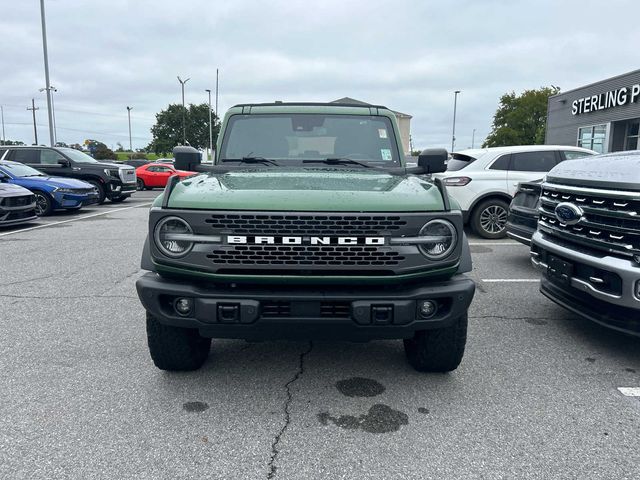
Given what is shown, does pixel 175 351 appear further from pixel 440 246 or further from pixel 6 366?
pixel 440 246

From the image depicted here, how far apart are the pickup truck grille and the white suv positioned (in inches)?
178

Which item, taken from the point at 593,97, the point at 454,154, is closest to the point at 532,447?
the point at 454,154

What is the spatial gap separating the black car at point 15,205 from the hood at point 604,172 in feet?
32.8

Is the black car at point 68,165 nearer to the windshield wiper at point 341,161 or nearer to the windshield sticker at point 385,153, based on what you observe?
the windshield wiper at point 341,161

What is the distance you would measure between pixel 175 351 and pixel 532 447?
2.14 metres

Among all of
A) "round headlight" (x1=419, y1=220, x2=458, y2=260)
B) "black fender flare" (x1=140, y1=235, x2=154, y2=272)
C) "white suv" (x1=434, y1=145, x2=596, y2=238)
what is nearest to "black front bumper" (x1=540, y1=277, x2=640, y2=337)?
"round headlight" (x1=419, y1=220, x2=458, y2=260)

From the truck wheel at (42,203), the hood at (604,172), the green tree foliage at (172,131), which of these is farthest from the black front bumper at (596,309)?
the green tree foliage at (172,131)

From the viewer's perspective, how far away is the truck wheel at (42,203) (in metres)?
12.2

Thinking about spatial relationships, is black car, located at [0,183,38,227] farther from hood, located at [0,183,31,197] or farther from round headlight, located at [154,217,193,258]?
round headlight, located at [154,217,193,258]

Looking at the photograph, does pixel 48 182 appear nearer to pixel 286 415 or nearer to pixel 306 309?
pixel 286 415

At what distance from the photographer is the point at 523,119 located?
51.7 m

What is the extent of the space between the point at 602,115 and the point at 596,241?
24227 millimetres

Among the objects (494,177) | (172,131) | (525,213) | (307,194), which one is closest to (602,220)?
(307,194)

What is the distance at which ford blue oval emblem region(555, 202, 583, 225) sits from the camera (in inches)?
148
